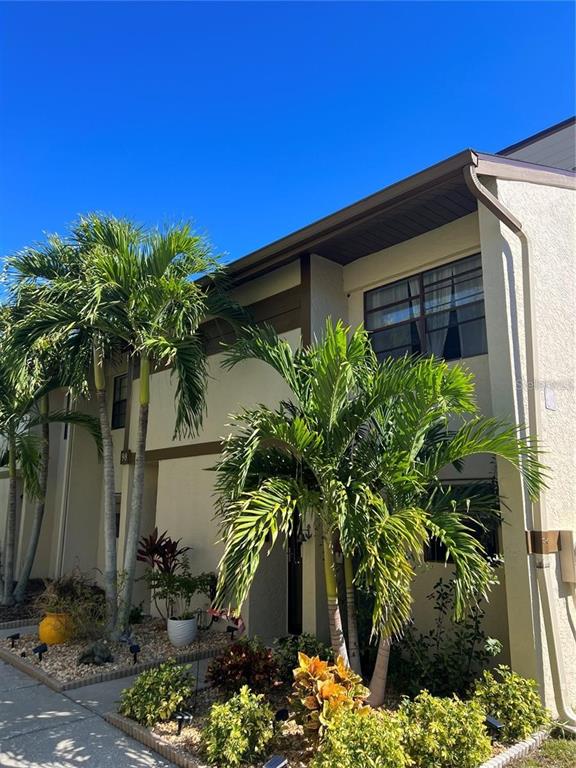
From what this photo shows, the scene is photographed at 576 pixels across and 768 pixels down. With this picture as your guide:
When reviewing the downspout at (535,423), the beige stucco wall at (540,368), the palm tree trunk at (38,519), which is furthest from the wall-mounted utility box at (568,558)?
the palm tree trunk at (38,519)

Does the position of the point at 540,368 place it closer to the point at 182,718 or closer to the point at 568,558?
the point at 568,558

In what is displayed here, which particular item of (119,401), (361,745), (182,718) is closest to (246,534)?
(361,745)

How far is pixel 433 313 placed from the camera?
7.76m

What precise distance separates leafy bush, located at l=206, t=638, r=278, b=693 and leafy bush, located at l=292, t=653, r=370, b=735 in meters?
1.05

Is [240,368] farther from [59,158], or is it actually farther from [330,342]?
[59,158]

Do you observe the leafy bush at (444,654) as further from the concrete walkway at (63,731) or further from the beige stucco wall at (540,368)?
the concrete walkway at (63,731)

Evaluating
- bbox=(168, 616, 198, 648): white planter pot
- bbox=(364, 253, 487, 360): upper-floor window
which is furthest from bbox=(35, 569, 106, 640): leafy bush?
bbox=(364, 253, 487, 360): upper-floor window

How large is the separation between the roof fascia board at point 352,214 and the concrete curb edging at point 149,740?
6404mm

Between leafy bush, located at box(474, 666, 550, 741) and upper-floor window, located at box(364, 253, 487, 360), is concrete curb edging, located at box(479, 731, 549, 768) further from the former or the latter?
upper-floor window, located at box(364, 253, 487, 360)

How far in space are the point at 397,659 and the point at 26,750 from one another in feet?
12.9

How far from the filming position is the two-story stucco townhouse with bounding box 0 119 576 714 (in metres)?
5.51

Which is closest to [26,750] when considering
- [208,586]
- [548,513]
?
[208,586]

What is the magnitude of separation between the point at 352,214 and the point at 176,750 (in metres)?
6.42

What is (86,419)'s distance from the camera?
1184 cm
